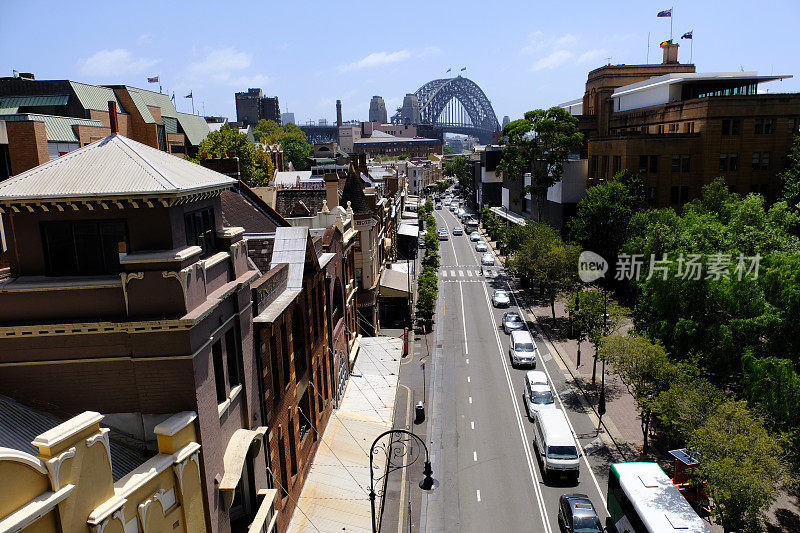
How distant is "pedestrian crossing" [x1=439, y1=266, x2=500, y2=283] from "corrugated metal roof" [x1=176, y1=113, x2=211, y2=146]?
4695cm

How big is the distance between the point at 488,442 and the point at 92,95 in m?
65.4

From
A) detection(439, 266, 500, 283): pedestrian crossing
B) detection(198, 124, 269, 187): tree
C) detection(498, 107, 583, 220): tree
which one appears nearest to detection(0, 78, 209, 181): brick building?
detection(198, 124, 269, 187): tree

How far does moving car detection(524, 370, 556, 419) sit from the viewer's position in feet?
122

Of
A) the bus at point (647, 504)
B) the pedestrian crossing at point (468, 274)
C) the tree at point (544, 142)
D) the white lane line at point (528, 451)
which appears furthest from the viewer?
the pedestrian crossing at point (468, 274)

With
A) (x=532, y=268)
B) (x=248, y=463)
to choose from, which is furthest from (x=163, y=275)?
(x=532, y=268)

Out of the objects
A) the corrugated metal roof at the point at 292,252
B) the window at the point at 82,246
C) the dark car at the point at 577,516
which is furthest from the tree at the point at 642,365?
the window at the point at 82,246

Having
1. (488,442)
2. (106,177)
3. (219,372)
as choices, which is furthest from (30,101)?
(219,372)

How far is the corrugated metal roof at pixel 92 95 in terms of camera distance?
6706 cm

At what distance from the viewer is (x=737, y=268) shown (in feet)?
103

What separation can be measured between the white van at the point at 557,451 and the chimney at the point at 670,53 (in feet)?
292

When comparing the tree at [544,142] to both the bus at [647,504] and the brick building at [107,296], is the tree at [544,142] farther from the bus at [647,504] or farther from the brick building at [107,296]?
the brick building at [107,296]

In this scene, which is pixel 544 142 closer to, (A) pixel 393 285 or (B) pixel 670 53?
(A) pixel 393 285

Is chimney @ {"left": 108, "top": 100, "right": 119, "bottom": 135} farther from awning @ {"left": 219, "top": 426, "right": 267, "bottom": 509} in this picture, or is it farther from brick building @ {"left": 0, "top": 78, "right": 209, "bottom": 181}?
brick building @ {"left": 0, "top": 78, "right": 209, "bottom": 181}

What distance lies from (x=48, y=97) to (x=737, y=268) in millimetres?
74847
